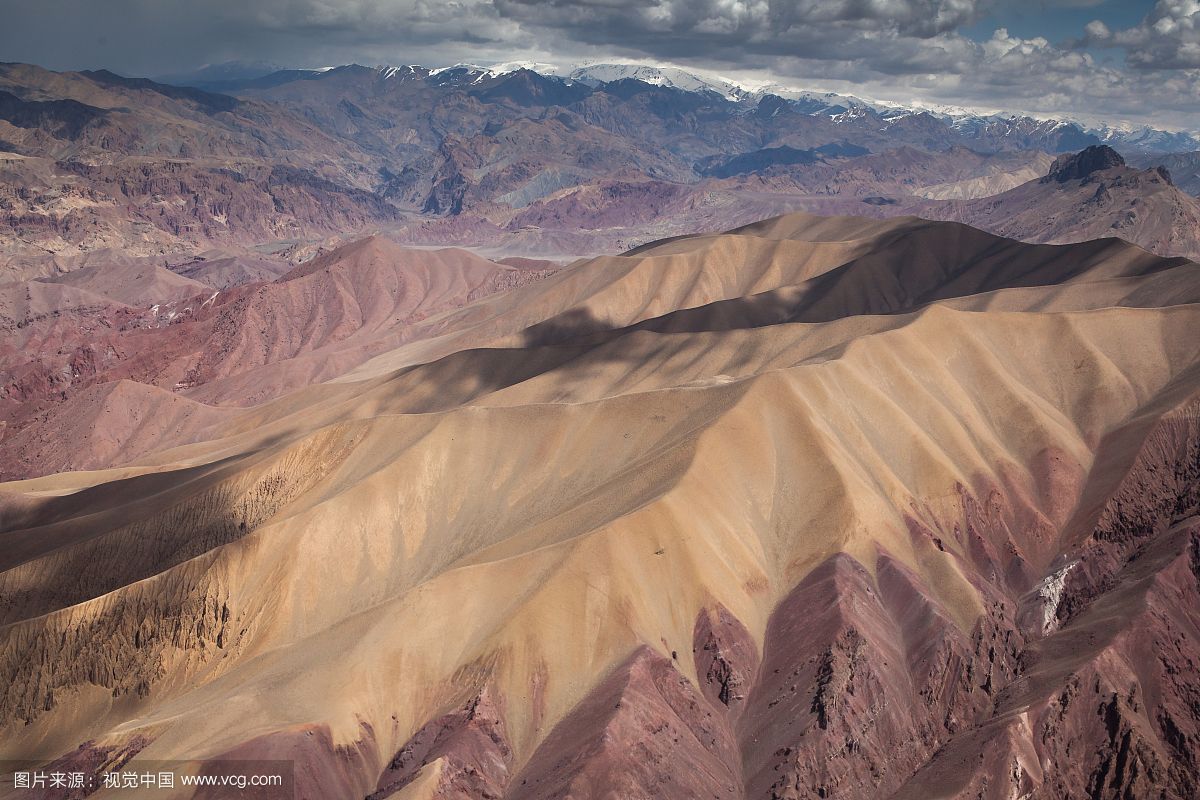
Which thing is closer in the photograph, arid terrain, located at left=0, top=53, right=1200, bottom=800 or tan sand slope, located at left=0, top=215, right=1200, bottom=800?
arid terrain, located at left=0, top=53, right=1200, bottom=800

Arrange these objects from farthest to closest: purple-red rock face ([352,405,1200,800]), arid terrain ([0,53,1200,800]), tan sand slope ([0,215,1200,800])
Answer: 1. tan sand slope ([0,215,1200,800])
2. arid terrain ([0,53,1200,800])
3. purple-red rock face ([352,405,1200,800])

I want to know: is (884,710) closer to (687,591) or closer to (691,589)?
(691,589)

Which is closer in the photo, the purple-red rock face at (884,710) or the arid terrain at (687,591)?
the purple-red rock face at (884,710)

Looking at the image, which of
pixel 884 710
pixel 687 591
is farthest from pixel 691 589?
pixel 884 710

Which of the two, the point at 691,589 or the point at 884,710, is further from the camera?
the point at 691,589

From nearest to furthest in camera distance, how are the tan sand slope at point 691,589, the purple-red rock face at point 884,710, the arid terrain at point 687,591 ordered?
the purple-red rock face at point 884,710
the arid terrain at point 687,591
the tan sand slope at point 691,589

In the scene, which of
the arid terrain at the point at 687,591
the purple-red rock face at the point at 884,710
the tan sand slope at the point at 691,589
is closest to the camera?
the purple-red rock face at the point at 884,710

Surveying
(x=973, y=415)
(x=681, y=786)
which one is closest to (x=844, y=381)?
(x=973, y=415)

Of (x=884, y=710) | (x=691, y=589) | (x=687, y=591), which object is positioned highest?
(x=691, y=589)
